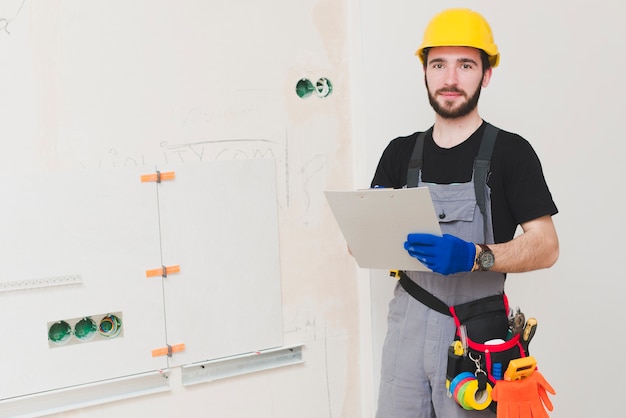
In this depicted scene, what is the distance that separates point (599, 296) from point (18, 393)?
196 centimetres

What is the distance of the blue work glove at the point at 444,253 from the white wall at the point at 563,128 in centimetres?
78

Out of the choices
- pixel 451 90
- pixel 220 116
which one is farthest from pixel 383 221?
pixel 220 116

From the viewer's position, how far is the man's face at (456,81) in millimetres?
1800

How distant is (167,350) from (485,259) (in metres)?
1.00

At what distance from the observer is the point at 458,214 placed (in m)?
1.75

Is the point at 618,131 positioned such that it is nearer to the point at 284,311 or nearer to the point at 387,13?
the point at 387,13

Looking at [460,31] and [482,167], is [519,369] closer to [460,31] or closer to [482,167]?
[482,167]

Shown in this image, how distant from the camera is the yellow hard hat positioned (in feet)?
5.81

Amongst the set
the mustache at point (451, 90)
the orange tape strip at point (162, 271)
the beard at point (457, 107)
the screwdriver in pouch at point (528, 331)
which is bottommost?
the screwdriver in pouch at point (528, 331)

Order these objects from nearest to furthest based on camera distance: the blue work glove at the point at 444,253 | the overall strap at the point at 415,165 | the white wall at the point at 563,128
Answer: the blue work glove at the point at 444,253 → the overall strap at the point at 415,165 → the white wall at the point at 563,128

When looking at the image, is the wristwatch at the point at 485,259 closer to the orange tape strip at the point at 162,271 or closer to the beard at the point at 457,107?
the beard at the point at 457,107

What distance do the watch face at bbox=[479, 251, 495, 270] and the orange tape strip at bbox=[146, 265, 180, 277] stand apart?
923 mm

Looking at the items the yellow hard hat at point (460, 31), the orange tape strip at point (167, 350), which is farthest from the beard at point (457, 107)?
the orange tape strip at point (167, 350)

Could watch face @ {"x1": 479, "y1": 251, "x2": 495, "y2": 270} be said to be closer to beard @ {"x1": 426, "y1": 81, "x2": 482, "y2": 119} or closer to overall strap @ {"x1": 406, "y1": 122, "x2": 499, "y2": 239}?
overall strap @ {"x1": 406, "y1": 122, "x2": 499, "y2": 239}
